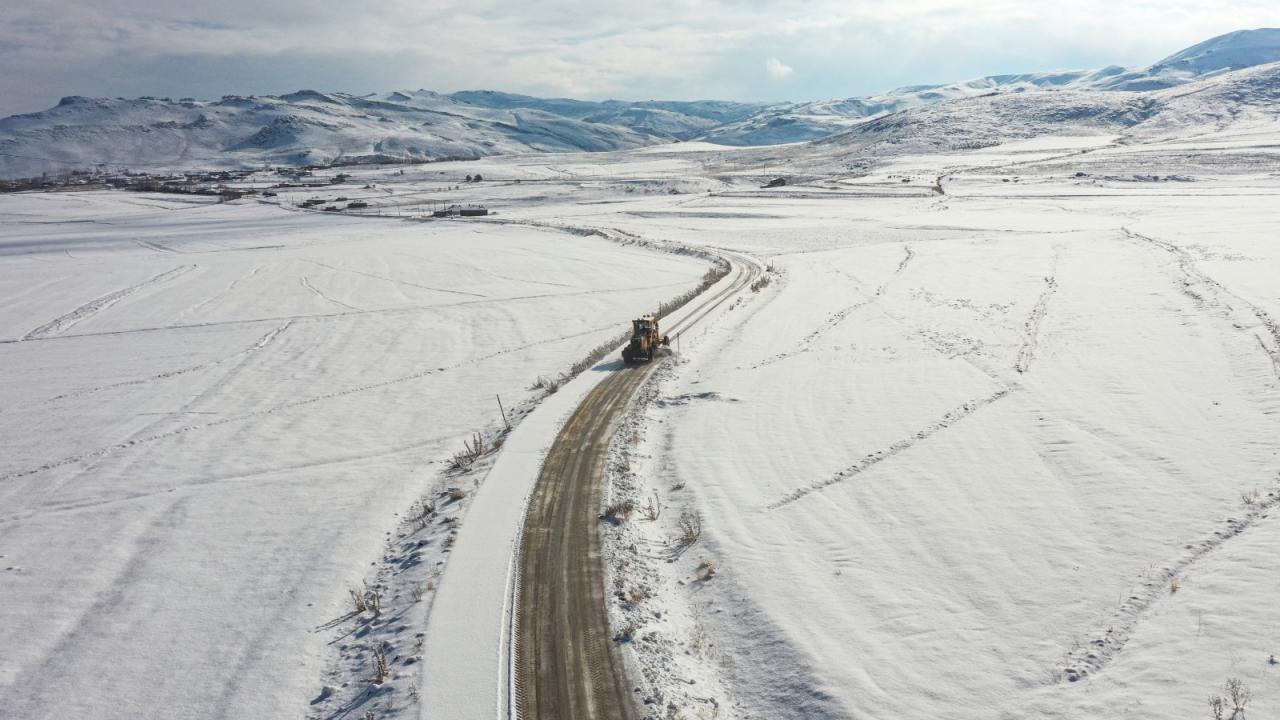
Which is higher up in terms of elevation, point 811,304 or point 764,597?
point 811,304

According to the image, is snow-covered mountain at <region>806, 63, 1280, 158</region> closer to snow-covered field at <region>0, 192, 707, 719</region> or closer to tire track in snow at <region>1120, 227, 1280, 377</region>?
tire track in snow at <region>1120, 227, 1280, 377</region>

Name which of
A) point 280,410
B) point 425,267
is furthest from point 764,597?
point 425,267

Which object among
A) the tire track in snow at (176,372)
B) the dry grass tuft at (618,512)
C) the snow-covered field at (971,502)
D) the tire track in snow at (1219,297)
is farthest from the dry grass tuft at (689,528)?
the tire track in snow at (176,372)

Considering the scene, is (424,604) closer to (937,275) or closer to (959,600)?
(959,600)

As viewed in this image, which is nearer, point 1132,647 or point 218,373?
point 1132,647

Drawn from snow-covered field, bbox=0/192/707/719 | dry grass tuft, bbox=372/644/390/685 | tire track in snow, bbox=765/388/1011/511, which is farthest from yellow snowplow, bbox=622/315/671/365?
dry grass tuft, bbox=372/644/390/685

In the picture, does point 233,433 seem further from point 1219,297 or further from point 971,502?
point 1219,297

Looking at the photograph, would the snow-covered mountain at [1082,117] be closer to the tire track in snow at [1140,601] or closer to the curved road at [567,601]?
the curved road at [567,601]
